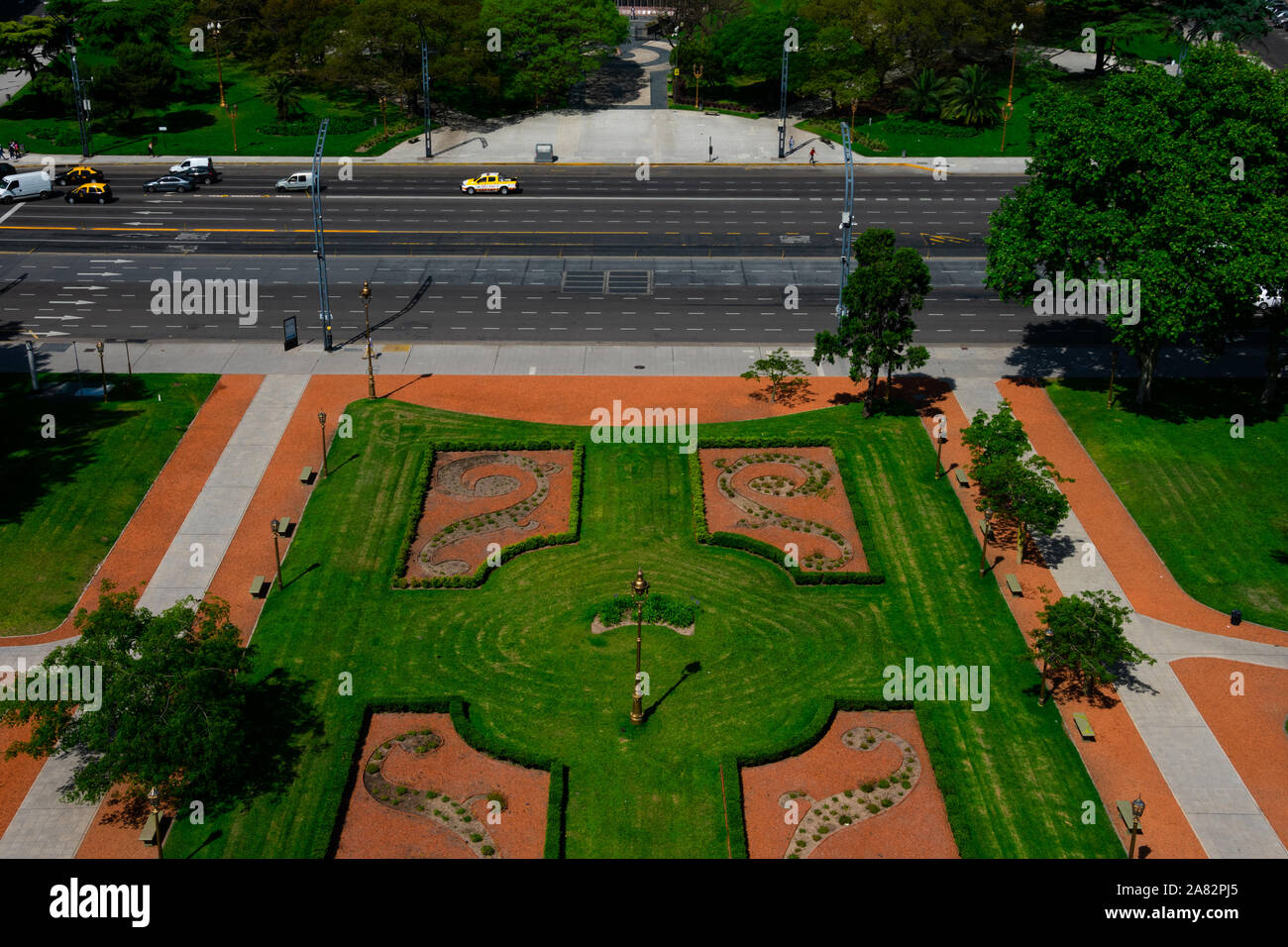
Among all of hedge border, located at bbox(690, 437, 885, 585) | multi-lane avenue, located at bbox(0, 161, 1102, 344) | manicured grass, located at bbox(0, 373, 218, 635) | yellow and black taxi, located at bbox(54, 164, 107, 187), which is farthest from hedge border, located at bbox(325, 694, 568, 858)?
yellow and black taxi, located at bbox(54, 164, 107, 187)

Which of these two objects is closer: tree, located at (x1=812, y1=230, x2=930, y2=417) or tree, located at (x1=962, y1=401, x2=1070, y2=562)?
tree, located at (x1=962, y1=401, x2=1070, y2=562)

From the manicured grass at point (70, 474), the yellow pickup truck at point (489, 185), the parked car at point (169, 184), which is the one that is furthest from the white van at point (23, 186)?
the manicured grass at point (70, 474)

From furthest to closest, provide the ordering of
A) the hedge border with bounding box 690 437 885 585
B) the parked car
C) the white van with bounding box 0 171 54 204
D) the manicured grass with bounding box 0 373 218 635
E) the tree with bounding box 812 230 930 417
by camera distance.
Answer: the parked car
the white van with bounding box 0 171 54 204
the tree with bounding box 812 230 930 417
the hedge border with bounding box 690 437 885 585
the manicured grass with bounding box 0 373 218 635

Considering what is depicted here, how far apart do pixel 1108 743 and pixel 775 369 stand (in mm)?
32075

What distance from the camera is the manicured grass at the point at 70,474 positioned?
5841 centimetres

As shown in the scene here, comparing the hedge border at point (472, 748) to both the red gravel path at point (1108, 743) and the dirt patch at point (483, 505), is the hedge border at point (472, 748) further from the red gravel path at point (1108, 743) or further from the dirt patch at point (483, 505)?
the red gravel path at point (1108, 743)

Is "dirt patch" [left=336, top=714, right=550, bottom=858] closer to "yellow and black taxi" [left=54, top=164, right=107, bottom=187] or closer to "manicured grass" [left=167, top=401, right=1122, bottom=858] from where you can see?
"manicured grass" [left=167, top=401, right=1122, bottom=858]

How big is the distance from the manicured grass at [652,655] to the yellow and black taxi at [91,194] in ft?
180

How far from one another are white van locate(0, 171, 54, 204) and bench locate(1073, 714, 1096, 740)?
317 ft

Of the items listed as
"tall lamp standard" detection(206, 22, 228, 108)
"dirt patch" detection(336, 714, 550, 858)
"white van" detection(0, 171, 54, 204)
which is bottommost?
"dirt patch" detection(336, 714, 550, 858)

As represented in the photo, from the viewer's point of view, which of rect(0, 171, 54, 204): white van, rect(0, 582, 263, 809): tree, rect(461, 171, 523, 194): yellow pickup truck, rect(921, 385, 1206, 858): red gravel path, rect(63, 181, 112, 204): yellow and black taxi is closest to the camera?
rect(0, 582, 263, 809): tree

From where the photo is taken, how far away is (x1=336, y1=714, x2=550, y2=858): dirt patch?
44.6 m

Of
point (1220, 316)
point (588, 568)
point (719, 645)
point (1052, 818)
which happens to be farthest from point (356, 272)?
point (1052, 818)

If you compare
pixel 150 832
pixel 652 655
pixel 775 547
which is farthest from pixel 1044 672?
pixel 150 832
